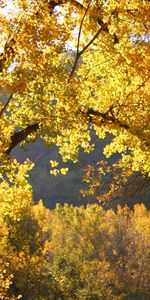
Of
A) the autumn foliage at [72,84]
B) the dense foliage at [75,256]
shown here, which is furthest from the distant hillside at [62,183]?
the autumn foliage at [72,84]

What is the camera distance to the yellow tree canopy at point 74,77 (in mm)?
11406

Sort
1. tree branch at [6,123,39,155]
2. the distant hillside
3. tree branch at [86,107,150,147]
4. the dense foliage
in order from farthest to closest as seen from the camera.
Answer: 1. the distant hillside
2. the dense foliage
3. tree branch at [6,123,39,155]
4. tree branch at [86,107,150,147]

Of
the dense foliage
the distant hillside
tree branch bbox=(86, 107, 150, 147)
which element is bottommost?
tree branch bbox=(86, 107, 150, 147)

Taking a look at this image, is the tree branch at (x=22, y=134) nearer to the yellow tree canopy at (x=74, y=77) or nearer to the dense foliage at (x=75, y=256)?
the yellow tree canopy at (x=74, y=77)

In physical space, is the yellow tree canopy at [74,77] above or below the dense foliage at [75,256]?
below

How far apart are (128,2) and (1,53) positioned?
11.8 ft

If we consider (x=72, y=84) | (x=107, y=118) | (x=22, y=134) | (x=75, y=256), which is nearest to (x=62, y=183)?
(x=75, y=256)

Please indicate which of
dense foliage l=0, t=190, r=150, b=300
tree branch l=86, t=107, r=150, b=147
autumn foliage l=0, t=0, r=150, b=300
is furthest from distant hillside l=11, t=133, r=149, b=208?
tree branch l=86, t=107, r=150, b=147

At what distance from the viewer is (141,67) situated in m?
12.4

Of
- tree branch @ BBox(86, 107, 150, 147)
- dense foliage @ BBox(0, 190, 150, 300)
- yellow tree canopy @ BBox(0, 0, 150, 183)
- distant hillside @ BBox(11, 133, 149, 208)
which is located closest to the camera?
yellow tree canopy @ BBox(0, 0, 150, 183)

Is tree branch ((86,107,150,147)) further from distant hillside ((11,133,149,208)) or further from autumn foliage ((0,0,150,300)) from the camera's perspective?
distant hillside ((11,133,149,208))

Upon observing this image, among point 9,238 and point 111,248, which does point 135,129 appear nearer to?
point 9,238

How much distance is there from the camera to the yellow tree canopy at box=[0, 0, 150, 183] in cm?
1141

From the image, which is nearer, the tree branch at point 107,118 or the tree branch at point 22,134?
the tree branch at point 107,118
